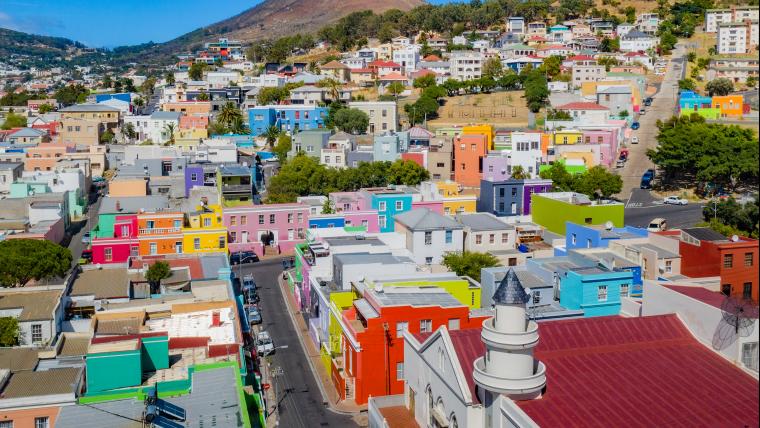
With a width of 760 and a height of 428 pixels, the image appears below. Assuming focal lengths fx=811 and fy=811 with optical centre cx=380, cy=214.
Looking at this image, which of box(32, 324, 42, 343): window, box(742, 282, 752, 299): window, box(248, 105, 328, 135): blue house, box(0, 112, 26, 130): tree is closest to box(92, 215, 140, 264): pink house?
box(32, 324, 42, 343): window

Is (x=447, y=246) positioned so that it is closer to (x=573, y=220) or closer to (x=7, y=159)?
(x=573, y=220)

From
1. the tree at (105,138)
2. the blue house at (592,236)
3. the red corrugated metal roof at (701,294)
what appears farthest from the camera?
the tree at (105,138)

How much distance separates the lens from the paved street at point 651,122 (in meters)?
66.6

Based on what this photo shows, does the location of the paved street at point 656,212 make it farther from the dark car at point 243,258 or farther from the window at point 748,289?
the window at point 748,289

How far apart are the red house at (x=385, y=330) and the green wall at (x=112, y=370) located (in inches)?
274

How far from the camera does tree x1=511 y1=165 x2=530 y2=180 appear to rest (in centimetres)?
5908

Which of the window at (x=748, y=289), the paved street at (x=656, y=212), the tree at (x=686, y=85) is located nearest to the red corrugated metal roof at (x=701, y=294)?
the window at (x=748, y=289)

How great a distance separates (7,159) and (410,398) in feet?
183

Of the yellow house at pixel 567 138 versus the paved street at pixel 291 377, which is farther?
the yellow house at pixel 567 138

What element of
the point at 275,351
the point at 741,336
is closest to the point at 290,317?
the point at 275,351

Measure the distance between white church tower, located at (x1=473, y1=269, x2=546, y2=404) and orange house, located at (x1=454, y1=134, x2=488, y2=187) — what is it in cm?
4828

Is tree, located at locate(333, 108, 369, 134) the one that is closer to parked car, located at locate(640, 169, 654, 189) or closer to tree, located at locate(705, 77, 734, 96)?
parked car, located at locate(640, 169, 654, 189)

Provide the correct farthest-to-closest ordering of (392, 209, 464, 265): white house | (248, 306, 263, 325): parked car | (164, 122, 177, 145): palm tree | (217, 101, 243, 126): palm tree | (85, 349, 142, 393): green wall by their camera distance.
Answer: (217, 101, 243, 126): palm tree, (164, 122, 177, 145): palm tree, (392, 209, 464, 265): white house, (248, 306, 263, 325): parked car, (85, 349, 142, 393): green wall

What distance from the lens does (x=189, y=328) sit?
2734cm
